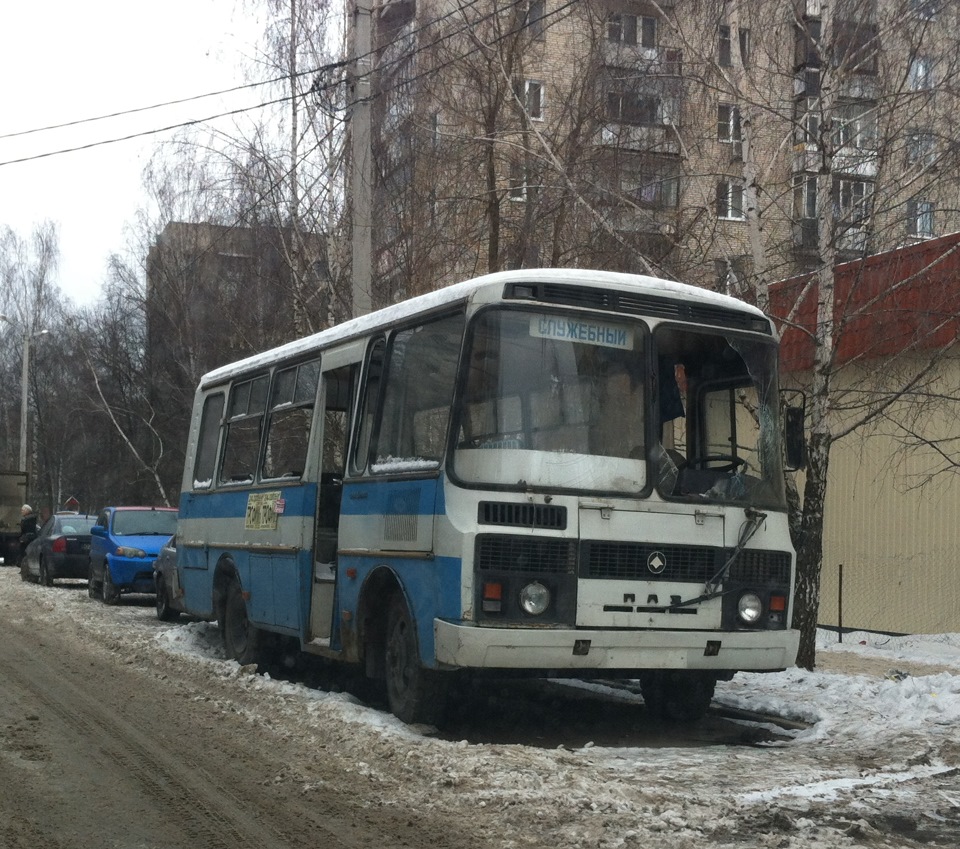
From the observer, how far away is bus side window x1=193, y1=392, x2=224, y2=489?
1405 cm

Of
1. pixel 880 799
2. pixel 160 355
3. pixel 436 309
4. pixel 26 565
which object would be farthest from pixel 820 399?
pixel 160 355

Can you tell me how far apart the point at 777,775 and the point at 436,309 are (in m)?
3.70

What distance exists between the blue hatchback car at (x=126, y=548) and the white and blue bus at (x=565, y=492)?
39.9 feet

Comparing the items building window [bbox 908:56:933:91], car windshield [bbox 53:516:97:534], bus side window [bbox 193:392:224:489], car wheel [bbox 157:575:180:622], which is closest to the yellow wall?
building window [bbox 908:56:933:91]

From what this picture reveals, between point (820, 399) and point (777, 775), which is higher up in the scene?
point (820, 399)

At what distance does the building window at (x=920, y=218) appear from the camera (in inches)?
520

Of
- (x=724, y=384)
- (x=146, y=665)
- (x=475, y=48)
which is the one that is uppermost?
(x=475, y=48)

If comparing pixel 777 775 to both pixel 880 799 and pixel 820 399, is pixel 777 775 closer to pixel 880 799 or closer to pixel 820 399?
pixel 880 799

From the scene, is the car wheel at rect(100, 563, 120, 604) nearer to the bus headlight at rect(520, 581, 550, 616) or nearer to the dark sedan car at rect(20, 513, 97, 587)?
the dark sedan car at rect(20, 513, 97, 587)

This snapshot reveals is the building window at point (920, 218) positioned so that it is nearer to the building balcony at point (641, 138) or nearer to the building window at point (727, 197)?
the building window at point (727, 197)

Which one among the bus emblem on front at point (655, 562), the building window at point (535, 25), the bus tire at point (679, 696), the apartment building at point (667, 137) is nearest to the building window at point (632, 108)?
the apartment building at point (667, 137)

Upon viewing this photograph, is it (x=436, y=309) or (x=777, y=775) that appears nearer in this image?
(x=777, y=775)

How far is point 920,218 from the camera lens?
13664mm

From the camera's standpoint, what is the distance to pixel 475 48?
18.6m
